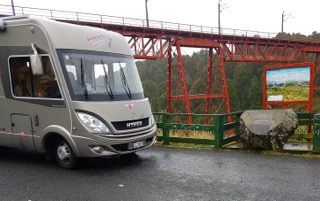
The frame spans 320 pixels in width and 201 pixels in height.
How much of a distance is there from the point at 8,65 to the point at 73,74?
1747 mm


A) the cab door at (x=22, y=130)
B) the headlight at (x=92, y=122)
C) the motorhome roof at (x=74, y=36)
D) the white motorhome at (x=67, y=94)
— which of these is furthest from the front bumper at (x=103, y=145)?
the motorhome roof at (x=74, y=36)

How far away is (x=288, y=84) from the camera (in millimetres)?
8977

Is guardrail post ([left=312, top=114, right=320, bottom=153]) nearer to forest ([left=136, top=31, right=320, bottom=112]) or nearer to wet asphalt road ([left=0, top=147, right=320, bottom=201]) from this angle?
wet asphalt road ([left=0, top=147, right=320, bottom=201])

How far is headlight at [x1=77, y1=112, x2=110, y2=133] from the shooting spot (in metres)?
5.71

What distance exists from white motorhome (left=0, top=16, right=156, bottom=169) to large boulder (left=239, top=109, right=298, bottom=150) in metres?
2.46

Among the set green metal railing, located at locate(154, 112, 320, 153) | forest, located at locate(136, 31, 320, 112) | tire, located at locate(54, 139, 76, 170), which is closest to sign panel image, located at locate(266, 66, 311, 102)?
green metal railing, located at locate(154, 112, 320, 153)

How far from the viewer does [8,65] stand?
21.2ft

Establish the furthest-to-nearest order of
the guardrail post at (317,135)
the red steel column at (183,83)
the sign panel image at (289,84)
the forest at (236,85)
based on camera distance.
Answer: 1. the forest at (236,85)
2. the red steel column at (183,83)
3. the sign panel image at (289,84)
4. the guardrail post at (317,135)

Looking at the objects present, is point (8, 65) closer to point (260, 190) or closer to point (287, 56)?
point (260, 190)

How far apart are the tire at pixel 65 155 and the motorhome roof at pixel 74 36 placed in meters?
1.98

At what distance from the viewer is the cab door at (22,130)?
6.32 meters

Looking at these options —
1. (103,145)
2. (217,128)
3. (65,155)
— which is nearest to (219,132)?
(217,128)

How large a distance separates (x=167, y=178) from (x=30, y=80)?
3.49m

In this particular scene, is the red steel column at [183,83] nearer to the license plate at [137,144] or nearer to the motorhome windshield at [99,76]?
the motorhome windshield at [99,76]
